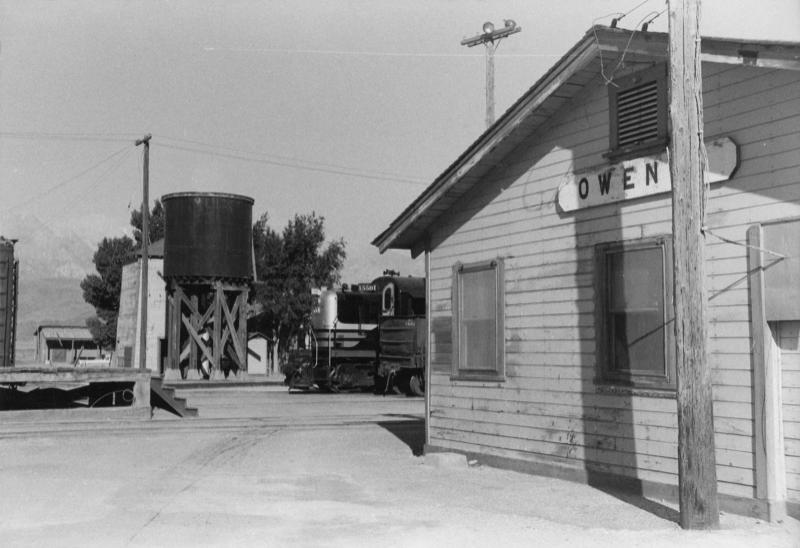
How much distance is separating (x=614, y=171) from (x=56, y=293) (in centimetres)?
17622

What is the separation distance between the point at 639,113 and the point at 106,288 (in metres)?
59.5

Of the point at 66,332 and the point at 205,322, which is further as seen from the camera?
the point at 66,332

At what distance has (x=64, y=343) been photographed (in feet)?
261

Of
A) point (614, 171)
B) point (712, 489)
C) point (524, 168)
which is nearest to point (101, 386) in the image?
point (524, 168)

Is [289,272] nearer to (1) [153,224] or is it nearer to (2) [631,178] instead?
(1) [153,224]

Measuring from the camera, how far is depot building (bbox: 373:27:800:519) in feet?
27.0

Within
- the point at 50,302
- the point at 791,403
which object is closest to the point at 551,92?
the point at 791,403

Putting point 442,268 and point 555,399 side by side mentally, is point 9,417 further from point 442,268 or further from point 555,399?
point 555,399

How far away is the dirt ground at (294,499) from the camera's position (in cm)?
756

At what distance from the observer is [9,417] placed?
18484 millimetres

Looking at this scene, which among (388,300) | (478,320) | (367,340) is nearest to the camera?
(478,320)

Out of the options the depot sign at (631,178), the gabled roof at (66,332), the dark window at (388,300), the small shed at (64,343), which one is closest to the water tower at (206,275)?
the dark window at (388,300)

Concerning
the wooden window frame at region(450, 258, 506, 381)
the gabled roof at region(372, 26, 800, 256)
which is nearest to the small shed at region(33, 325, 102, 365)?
the gabled roof at region(372, 26, 800, 256)

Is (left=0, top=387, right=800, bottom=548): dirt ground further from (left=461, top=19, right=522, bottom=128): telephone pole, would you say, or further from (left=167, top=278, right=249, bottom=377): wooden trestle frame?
(left=167, top=278, right=249, bottom=377): wooden trestle frame
